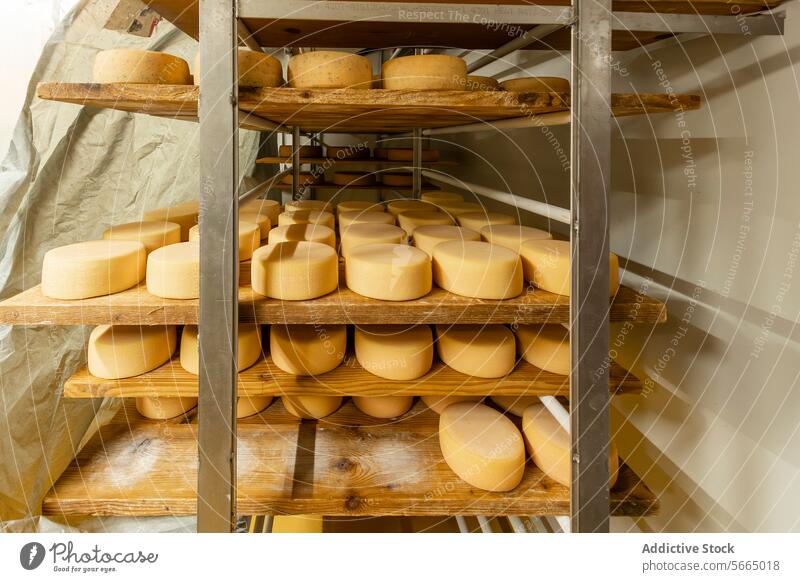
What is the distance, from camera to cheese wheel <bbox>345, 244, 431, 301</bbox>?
85 centimetres

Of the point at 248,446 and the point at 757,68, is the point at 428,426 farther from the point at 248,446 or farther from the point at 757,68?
the point at 757,68

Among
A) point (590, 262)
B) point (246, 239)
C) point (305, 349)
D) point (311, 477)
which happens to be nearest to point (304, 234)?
point (246, 239)

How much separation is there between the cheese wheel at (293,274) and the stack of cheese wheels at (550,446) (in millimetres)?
474

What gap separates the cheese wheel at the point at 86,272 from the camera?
2.77ft

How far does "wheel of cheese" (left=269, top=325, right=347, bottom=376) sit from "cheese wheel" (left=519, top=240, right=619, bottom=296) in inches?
15.8

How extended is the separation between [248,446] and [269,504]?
0.17 m

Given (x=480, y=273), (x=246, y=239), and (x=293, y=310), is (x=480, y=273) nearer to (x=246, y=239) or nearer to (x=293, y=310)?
(x=293, y=310)

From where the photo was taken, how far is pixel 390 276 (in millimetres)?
847

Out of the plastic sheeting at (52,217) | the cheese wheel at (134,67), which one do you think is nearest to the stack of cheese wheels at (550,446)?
the cheese wheel at (134,67)

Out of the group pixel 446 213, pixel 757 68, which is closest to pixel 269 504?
pixel 446 213

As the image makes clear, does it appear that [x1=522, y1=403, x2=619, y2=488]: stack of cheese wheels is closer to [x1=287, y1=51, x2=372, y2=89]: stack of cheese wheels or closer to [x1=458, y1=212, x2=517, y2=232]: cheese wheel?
[x1=458, y1=212, x2=517, y2=232]: cheese wheel

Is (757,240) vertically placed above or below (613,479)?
above
